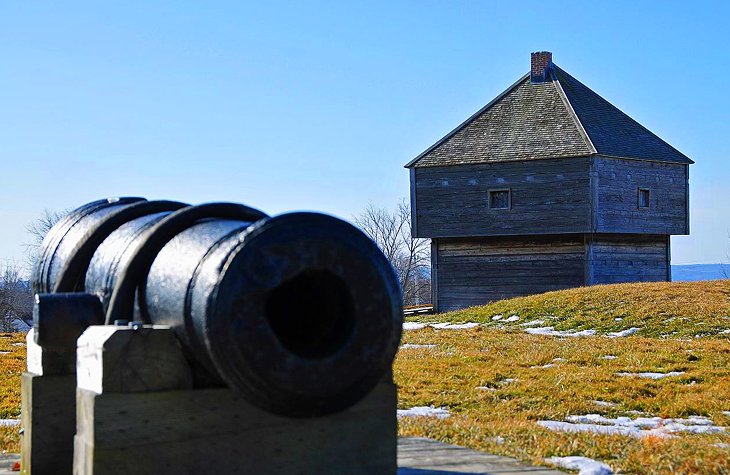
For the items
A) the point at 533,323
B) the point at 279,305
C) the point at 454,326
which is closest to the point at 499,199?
the point at 454,326

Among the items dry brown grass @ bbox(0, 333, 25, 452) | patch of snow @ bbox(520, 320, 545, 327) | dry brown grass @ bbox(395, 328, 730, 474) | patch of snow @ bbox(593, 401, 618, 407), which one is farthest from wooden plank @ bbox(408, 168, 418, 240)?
patch of snow @ bbox(593, 401, 618, 407)

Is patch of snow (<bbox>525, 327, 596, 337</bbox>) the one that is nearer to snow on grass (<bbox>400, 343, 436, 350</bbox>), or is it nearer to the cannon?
snow on grass (<bbox>400, 343, 436, 350</bbox>)

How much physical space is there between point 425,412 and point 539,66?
2620cm

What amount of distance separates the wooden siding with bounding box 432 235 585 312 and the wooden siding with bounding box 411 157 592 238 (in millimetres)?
871

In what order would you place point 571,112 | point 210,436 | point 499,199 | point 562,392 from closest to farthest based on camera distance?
point 210,436, point 562,392, point 499,199, point 571,112

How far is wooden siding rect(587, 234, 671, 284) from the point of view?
29.6 m

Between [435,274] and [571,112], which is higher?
[571,112]

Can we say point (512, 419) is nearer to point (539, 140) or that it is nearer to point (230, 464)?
point (230, 464)

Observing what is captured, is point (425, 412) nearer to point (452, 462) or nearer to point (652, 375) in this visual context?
point (652, 375)

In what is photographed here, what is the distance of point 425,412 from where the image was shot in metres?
9.01

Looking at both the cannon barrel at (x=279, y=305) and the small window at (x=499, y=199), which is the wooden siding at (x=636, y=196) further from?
the cannon barrel at (x=279, y=305)

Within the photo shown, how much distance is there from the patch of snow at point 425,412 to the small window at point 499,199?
2087 centimetres

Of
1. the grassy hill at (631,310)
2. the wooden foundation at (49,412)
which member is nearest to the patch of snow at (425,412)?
the wooden foundation at (49,412)

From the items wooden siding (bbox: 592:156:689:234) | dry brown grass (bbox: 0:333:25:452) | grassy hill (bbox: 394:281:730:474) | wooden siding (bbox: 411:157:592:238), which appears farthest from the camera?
wooden siding (bbox: 592:156:689:234)
